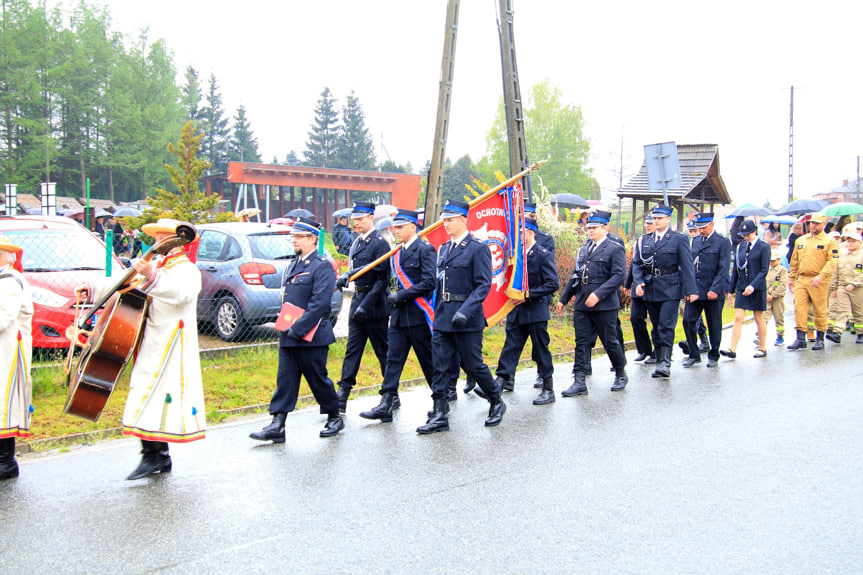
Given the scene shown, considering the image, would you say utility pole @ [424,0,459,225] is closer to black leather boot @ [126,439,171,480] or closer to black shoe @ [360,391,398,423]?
black shoe @ [360,391,398,423]

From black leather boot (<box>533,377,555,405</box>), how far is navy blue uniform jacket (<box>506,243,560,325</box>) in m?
0.66

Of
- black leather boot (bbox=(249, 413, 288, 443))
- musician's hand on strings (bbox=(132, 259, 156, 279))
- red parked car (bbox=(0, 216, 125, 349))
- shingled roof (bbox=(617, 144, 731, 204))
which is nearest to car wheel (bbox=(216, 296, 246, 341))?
red parked car (bbox=(0, 216, 125, 349))

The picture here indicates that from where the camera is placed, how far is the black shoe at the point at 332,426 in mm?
6867

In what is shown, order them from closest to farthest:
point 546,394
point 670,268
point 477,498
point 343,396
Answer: point 477,498 < point 343,396 < point 546,394 < point 670,268

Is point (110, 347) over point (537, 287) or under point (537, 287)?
under

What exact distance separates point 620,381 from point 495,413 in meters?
2.30

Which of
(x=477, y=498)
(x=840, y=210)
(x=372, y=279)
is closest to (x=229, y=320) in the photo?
(x=372, y=279)

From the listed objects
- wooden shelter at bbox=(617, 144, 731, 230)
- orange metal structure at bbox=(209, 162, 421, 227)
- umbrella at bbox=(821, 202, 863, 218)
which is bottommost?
umbrella at bbox=(821, 202, 863, 218)

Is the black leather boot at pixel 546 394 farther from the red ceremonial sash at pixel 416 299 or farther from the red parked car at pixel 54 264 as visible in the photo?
the red parked car at pixel 54 264

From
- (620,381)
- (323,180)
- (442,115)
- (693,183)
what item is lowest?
(620,381)

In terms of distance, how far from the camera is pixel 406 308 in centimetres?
754

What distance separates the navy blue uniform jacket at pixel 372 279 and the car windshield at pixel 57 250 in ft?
12.6

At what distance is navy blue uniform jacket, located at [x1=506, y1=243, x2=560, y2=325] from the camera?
8.45 metres

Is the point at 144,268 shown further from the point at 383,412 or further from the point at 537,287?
the point at 537,287
